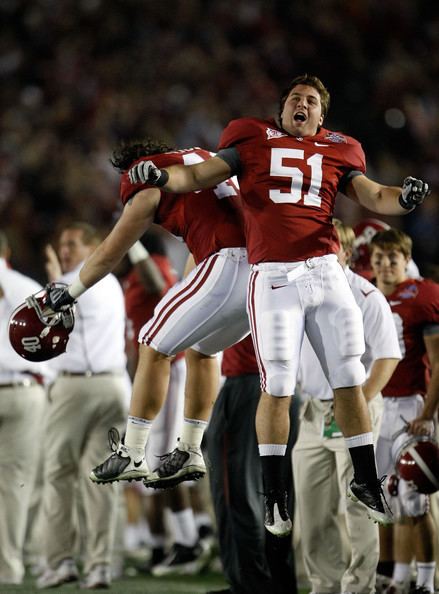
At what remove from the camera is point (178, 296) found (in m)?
4.56

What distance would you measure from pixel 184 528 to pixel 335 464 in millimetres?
2196

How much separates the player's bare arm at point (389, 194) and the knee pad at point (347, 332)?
43 centimetres

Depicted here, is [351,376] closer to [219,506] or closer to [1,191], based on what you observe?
[219,506]

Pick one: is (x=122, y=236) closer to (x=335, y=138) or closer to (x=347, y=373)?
(x=335, y=138)

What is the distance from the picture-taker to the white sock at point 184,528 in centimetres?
743

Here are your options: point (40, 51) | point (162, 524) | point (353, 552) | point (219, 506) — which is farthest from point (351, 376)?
point (40, 51)

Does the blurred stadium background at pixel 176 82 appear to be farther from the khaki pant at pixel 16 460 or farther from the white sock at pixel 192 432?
the white sock at pixel 192 432

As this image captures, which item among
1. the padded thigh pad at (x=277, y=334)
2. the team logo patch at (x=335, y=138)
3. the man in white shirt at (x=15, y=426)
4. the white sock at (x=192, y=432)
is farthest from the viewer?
the man in white shirt at (x=15, y=426)

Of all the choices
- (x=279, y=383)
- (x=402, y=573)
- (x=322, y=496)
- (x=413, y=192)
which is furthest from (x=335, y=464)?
(x=413, y=192)

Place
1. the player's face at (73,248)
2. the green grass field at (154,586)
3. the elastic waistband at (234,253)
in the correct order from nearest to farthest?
the elastic waistband at (234,253) → the green grass field at (154,586) → the player's face at (73,248)

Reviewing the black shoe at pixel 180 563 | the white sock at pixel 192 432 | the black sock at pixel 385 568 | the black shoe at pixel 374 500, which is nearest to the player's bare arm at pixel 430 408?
the black sock at pixel 385 568

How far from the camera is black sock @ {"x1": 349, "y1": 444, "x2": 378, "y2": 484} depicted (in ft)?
14.3

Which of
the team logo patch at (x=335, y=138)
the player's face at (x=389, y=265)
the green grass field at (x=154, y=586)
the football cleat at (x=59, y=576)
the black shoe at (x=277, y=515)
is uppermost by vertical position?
the team logo patch at (x=335, y=138)

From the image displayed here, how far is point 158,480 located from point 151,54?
9.09 metres
